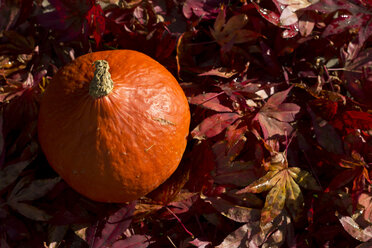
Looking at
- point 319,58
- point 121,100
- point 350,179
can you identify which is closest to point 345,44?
point 319,58

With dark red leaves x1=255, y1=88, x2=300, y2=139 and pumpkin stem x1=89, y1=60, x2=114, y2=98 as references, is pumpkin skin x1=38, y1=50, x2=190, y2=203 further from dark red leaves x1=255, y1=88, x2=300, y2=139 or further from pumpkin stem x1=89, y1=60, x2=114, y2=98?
dark red leaves x1=255, y1=88, x2=300, y2=139

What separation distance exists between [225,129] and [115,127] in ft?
1.72

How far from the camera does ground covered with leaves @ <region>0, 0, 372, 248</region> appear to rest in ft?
5.16

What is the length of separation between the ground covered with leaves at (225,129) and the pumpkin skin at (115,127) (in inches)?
6.2

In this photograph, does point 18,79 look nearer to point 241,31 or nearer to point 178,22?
point 178,22

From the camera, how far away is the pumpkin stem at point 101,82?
1.28m

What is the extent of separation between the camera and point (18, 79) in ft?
5.89

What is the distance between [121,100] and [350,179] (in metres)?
1.00

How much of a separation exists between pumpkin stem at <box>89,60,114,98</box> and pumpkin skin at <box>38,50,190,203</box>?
23mm

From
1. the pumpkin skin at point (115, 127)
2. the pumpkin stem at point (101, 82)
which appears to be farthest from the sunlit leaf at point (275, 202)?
the pumpkin stem at point (101, 82)

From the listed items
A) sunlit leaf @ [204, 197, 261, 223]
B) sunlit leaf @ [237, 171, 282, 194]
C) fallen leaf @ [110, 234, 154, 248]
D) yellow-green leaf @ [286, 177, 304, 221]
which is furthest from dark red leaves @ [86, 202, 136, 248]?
yellow-green leaf @ [286, 177, 304, 221]

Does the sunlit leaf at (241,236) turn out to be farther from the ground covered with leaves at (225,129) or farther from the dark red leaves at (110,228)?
the dark red leaves at (110,228)

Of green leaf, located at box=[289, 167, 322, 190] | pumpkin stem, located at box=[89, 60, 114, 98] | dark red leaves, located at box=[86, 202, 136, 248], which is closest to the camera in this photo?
pumpkin stem, located at box=[89, 60, 114, 98]

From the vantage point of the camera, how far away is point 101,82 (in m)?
1.28
